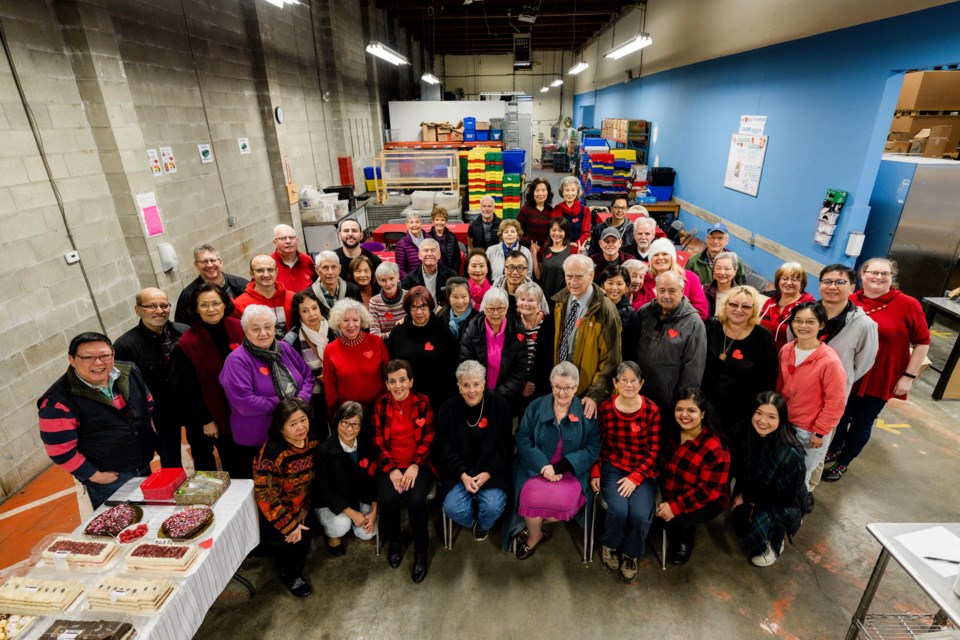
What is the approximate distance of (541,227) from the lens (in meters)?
5.05

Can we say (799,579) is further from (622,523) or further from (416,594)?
(416,594)

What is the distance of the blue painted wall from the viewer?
15.7 ft

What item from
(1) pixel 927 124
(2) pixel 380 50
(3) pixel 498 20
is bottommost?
(1) pixel 927 124

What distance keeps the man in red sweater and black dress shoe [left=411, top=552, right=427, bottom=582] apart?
6.09ft

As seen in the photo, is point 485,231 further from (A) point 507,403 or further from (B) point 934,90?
(B) point 934,90

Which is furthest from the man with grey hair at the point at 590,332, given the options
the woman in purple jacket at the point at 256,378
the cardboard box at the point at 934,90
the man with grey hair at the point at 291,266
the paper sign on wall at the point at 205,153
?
the cardboard box at the point at 934,90

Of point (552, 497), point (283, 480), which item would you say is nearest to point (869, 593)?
point (552, 497)

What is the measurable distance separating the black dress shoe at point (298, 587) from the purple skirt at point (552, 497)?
143 centimetres

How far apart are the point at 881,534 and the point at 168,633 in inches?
131

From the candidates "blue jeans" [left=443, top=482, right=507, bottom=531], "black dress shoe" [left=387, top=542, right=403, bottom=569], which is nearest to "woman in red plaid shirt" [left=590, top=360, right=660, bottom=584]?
"blue jeans" [left=443, top=482, right=507, bottom=531]

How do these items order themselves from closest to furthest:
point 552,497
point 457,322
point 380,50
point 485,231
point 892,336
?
point 552,497, point 892,336, point 457,322, point 485,231, point 380,50

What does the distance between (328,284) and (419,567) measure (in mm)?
2179

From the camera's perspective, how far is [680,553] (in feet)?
10.3

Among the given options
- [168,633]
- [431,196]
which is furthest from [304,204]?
[168,633]
